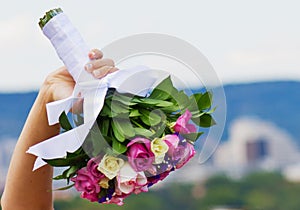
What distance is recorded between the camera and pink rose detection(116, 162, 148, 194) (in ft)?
4.07

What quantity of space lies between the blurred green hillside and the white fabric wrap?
43.9 ft

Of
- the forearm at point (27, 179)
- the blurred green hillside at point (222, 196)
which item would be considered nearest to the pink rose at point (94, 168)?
the forearm at point (27, 179)

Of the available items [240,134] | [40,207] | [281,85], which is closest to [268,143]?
[240,134]

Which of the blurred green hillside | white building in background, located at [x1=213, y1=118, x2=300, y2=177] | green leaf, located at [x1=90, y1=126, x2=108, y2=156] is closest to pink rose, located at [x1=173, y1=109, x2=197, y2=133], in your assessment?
green leaf, located at [x1=90, y1=126, x2=108, y2=156]

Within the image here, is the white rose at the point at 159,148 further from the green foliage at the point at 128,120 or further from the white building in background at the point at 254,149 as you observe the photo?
the white building in background at the point at 254,149

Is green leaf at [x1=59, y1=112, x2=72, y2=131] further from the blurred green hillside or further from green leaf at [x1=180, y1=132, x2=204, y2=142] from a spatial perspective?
the blurred green hillside

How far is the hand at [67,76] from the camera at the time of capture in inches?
51.2

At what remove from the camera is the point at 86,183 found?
1265 mm

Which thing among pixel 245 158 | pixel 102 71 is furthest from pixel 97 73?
Answer: pixel 245 158

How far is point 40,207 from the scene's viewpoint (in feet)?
5.01

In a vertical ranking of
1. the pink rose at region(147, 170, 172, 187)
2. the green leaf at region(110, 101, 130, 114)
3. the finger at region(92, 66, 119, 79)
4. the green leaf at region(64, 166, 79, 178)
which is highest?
the finger at region(92, 66, 119, 79)

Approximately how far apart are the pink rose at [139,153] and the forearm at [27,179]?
0.97ft

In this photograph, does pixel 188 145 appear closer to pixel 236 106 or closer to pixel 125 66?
pixel 125 66

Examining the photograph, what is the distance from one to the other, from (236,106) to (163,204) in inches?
106
